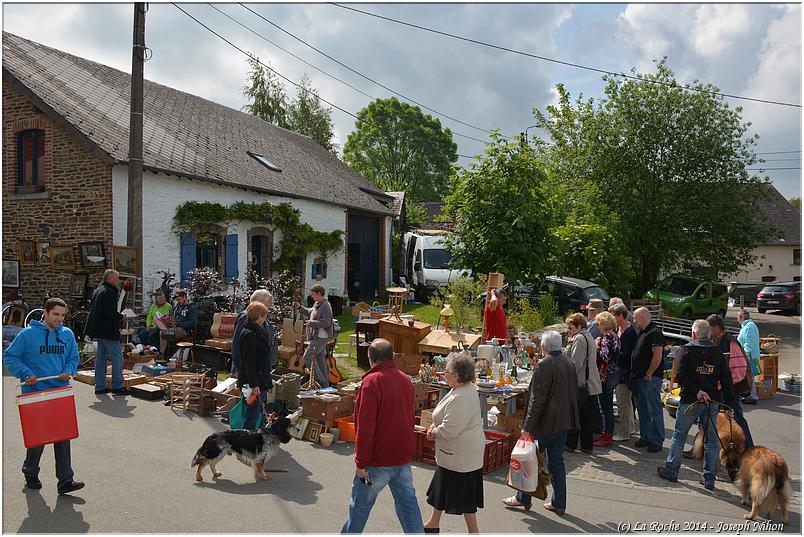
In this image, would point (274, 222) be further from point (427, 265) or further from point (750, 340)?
point (750, 340)

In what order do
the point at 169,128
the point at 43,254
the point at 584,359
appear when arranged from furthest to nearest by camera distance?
the point at 169,128, the point at 43,254, the point at 584,359

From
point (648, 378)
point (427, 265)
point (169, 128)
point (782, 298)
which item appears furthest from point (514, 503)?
point (782, 298)

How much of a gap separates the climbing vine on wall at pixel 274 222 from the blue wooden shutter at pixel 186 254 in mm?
181

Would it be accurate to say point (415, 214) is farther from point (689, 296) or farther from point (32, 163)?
point (32, 163)

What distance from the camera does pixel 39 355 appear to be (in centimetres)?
592

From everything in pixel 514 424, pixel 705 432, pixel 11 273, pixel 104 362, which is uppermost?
pixel 11 273

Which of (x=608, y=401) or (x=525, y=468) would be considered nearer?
(x=525, y=468)

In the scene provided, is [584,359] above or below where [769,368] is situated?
above

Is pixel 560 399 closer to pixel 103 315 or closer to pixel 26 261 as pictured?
pixel 103 315

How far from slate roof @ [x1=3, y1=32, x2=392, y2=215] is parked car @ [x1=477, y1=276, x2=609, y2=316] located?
7.60 meters

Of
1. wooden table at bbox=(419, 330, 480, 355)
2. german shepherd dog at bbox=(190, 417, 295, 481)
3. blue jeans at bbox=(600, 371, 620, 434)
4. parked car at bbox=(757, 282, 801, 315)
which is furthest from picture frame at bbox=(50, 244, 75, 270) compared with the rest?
parked car at bbox=(757, 282, 801, 315)

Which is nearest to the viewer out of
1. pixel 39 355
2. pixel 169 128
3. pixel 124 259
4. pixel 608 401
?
pixel 39 355

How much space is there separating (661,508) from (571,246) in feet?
50.3

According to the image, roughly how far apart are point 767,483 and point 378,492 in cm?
358
